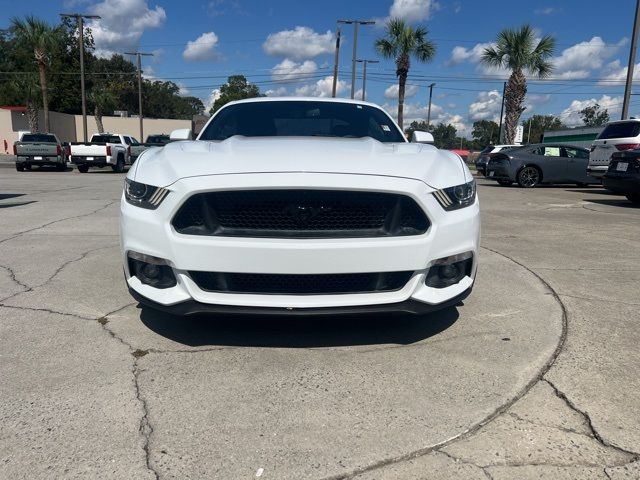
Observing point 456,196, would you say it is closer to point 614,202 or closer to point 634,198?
point 634,198

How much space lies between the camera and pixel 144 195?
291 cm

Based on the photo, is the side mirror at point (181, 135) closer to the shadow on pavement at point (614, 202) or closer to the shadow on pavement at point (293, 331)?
the shadow on pavement at point (293, 331)

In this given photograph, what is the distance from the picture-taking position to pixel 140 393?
256 centimetres

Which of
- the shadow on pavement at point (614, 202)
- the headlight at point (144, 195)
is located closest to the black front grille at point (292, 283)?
the headlight at point (144, 195)

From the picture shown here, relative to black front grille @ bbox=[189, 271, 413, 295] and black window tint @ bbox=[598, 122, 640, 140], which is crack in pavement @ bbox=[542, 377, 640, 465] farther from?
black window tint @ bbox=[598, 122, 640, 140]

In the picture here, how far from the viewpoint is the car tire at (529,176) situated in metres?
15.9

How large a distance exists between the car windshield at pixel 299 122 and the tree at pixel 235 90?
78.7 metres

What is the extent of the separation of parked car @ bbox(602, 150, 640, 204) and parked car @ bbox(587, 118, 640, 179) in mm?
1961

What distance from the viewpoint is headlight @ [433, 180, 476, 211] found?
2.88 meters

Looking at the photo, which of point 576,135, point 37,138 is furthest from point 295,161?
point 576,135

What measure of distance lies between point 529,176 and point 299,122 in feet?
44.2

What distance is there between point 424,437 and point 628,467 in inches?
31.5

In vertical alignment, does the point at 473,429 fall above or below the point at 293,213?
below

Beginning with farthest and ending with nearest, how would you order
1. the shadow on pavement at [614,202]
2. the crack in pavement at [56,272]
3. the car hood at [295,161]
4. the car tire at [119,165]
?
the car tire at [119,165] < the shadow on pavement at [614,202] < the crack in pavement at [56,272] < the car hood at [295,161]
